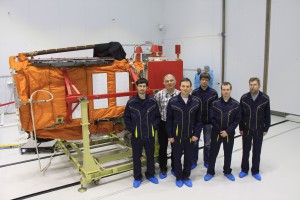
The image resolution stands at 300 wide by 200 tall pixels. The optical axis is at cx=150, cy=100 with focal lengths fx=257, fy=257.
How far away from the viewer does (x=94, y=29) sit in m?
9.15

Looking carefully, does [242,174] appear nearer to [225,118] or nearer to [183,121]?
[225,118]

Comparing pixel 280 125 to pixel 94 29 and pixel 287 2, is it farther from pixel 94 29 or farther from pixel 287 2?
pixel 94 29

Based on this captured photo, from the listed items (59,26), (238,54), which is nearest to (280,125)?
(238,54)

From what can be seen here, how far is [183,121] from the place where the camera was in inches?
131

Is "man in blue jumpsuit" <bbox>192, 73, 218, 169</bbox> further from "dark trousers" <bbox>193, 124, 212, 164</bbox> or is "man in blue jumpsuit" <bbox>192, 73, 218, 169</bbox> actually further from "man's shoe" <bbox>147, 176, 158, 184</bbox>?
"man's shoe" <bbox>147, 176, 158, 184</bbox>

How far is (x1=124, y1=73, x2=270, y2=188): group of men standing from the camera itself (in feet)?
11.0

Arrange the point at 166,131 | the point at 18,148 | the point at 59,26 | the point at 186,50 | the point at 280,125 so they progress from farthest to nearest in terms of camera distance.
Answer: the point at 186,50, the point at 59,26, the point at 280,125, the point at 18,148, the point at 166,131

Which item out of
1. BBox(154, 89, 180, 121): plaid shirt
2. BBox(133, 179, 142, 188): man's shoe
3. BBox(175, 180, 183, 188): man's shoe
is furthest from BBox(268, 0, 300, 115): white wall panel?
BBox(133, 179, 142, 188): man's shoe

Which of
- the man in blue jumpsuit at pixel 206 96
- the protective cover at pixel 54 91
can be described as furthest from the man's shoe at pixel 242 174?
the protective cover at pixel 54 91

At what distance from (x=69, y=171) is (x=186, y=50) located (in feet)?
23.1

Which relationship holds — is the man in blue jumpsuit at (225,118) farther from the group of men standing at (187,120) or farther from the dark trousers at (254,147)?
the dark trousers at (254,147)

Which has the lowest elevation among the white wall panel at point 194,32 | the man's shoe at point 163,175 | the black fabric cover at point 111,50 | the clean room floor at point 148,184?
the clean room floor at point 148,184

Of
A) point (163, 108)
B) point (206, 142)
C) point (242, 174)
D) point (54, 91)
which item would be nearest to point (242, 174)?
point (242, 174)

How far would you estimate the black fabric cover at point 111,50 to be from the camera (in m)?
3.82
